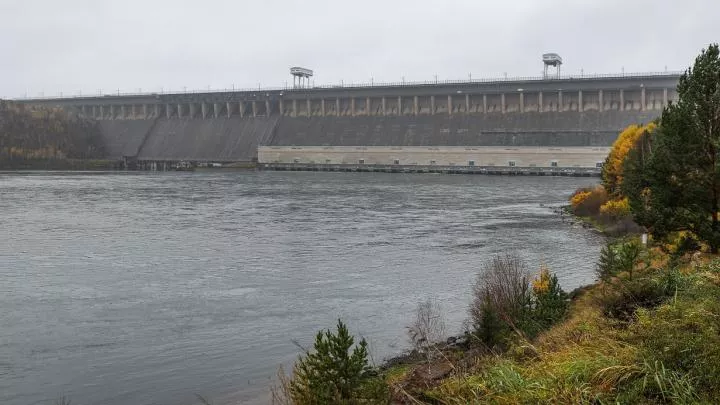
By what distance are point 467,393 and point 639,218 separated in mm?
12023

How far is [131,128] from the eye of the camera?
14038 cm

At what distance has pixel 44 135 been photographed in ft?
417

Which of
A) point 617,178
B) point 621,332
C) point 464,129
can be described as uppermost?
point 464,129

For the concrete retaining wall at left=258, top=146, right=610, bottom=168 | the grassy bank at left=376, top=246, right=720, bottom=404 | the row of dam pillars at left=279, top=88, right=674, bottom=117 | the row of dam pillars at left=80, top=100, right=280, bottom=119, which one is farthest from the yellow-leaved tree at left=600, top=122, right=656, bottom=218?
the row of dam pillars at left=80, top=100, right=280, bottom=119

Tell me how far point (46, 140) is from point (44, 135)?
4.09ft

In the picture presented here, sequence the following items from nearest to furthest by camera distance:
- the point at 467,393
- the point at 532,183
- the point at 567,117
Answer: the point at 467,393 → the point at 532,183 → the point at 567,117

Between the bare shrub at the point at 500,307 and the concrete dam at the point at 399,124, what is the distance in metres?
81.5

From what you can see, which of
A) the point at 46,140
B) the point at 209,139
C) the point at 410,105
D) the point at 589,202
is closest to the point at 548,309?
the point at 589,202

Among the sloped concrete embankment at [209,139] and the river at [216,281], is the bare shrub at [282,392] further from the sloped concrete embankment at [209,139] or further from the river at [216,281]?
the sloped concrete embankment at [209,139]

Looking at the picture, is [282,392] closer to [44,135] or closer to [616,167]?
[616,167]

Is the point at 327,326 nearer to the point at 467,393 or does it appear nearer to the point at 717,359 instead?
the point at 467,393

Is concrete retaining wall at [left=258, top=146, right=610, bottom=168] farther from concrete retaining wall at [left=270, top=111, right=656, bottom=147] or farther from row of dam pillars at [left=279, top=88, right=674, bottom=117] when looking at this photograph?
row of dam pillars at [left=279, top=88, right=674, bottom=117]

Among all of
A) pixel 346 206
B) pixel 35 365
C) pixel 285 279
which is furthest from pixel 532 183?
pixel 35 365

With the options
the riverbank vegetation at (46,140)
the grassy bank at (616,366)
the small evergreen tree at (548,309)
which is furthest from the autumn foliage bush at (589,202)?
the riverbank vegetation at (46,140)
